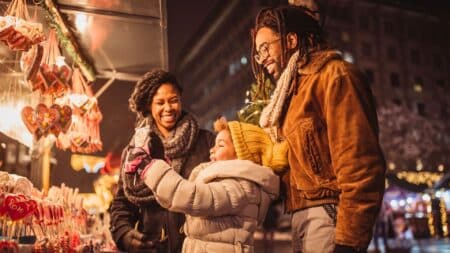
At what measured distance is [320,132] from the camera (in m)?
2.26

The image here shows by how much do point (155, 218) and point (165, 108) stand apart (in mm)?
861

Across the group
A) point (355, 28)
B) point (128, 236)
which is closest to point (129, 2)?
point (128, 236)

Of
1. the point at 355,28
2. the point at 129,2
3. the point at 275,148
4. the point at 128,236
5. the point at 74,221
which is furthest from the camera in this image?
the point at 355,28

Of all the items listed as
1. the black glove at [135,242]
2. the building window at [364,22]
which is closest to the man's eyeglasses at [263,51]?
the black glove at [135,242]

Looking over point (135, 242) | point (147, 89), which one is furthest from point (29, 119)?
point (135, 242)

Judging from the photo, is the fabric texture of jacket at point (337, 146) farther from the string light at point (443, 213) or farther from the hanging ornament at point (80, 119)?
the string light at point (443, 213)

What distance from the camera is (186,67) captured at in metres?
88.7

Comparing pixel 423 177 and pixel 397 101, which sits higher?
pixel 397 101

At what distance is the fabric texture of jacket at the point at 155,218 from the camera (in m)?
3.32

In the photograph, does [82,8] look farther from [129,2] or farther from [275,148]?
[275,148]

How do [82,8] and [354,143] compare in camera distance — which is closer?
[354,143]

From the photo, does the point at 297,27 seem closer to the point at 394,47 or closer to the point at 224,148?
the point at 224,148

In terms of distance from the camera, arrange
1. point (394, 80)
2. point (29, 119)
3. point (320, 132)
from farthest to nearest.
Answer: point (394, 80)
point (29, 119)
point (320, 132)

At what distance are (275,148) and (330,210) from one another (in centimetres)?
54
